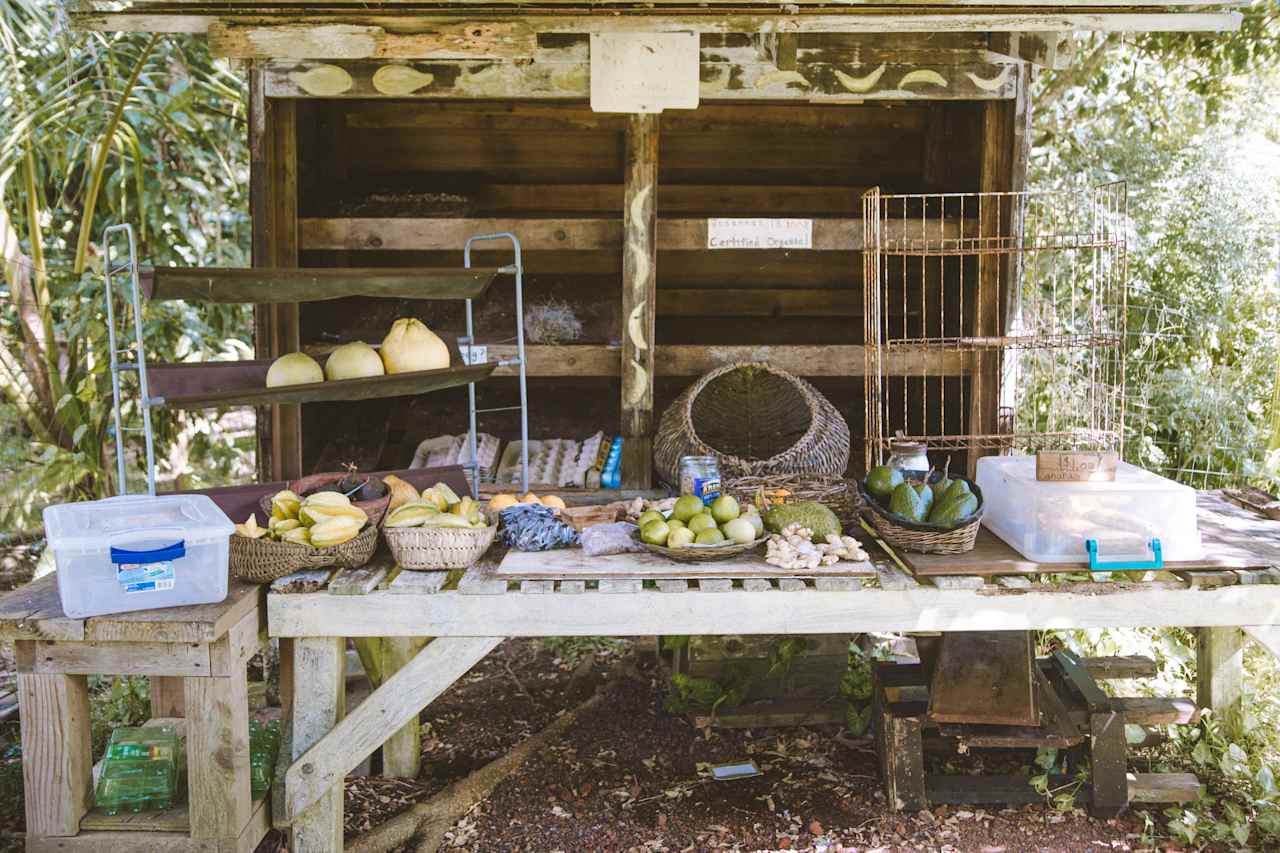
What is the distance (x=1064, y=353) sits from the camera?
6992 millimetres

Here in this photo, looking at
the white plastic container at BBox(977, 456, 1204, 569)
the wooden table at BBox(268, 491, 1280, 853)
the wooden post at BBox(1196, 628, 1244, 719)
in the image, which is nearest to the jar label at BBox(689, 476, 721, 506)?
the wooden table at BBox(268, 491, 1280, 853)

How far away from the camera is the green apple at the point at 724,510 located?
3.26 m

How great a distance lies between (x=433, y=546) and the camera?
313cm

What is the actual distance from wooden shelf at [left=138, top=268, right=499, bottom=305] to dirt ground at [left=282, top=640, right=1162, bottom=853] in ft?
6.14

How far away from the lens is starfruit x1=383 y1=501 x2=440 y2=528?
124 inches

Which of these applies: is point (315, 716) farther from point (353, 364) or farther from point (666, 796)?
point (666, 796)

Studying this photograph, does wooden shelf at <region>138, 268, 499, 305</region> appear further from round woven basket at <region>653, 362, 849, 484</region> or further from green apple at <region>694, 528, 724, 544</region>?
round woven basket at <region>653, 362, 849, 484</region>

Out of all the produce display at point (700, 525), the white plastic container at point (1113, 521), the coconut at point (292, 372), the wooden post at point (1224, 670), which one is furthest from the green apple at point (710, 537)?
the wooden post at point (1224, 670)

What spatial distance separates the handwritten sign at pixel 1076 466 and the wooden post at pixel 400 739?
237cm

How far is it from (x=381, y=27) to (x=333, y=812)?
3.11 metres

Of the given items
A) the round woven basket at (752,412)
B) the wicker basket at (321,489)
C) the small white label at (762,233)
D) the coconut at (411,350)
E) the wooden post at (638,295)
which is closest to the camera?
the wicker basket at (321,489)

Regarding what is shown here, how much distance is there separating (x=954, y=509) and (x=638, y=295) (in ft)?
7.04

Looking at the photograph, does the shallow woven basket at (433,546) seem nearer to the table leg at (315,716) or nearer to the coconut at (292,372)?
the table leg at (315,716)

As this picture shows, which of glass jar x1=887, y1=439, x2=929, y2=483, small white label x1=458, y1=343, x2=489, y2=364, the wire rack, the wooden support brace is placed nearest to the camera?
the wooden support brace
